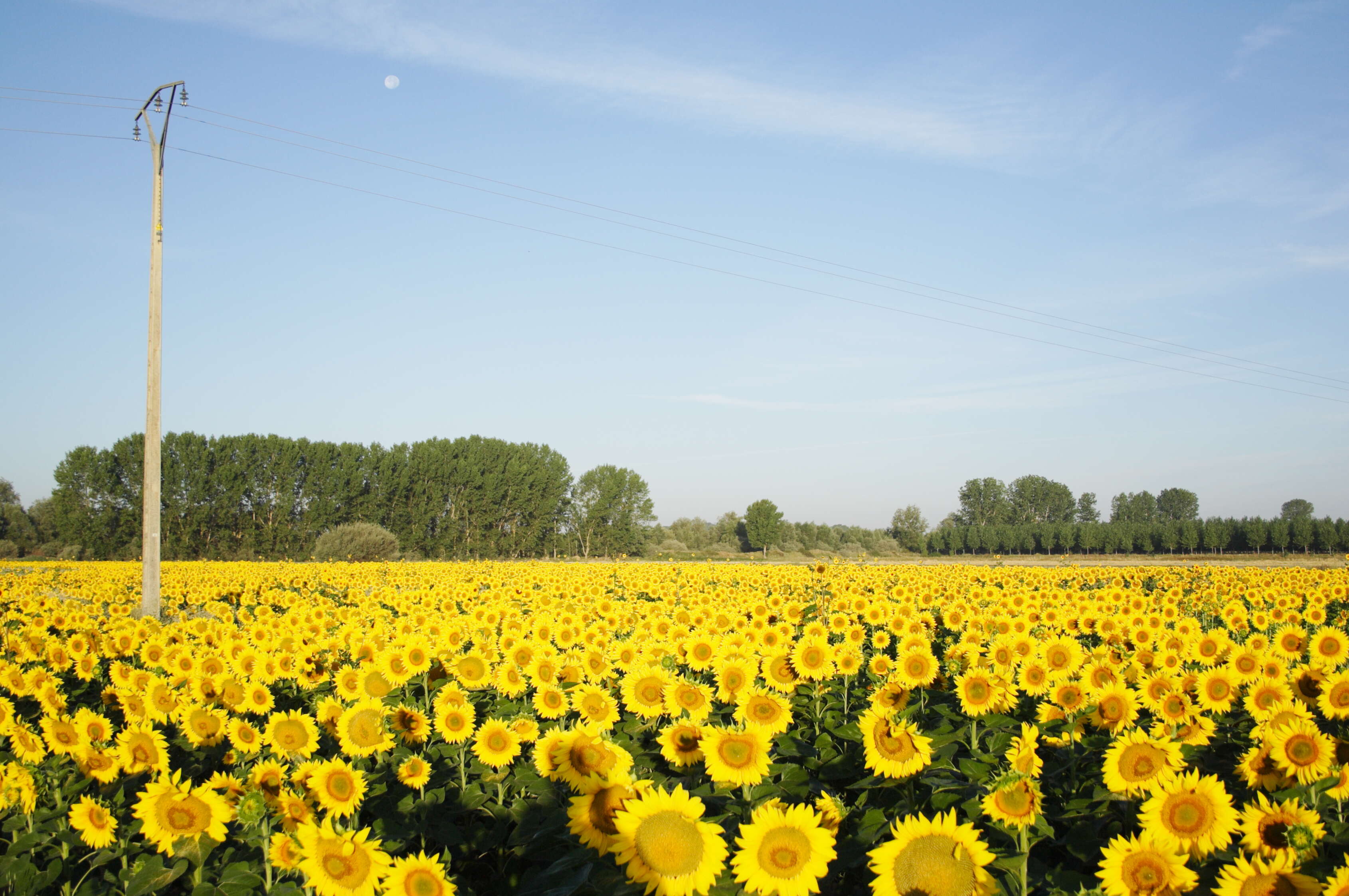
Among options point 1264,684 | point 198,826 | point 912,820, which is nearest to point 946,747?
point 1264,684

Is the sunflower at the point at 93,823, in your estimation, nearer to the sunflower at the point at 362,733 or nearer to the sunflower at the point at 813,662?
the sunflower at the point at 362,733

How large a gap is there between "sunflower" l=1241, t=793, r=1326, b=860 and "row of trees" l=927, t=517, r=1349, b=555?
101627 millimetres

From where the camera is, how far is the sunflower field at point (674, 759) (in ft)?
7.61

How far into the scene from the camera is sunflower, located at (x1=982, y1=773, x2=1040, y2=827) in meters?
2.50

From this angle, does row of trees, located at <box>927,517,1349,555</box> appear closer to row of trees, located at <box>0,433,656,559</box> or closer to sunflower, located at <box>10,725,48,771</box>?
row of trees, located at <box>0,433,656,559</box>

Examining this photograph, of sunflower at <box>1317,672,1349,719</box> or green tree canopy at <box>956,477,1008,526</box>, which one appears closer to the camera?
sunflower at <box>1317,672,1349,719</box>

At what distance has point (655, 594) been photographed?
1143cm

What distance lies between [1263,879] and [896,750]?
1227 millimetres

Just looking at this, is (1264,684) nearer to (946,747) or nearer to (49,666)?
(946,747)

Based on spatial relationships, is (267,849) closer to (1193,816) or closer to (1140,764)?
(1193,816)

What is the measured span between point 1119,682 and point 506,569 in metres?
16.8

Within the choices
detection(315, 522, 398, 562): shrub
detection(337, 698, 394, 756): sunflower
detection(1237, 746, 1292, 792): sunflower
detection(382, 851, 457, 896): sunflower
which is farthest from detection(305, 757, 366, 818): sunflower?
detection(315, 522, 398, 562): shrub

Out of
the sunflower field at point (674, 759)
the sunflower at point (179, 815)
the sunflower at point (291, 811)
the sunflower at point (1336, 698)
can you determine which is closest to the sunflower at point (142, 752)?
the sunflower field at point (674, 759)

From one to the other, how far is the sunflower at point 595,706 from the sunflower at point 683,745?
72 centimetres
